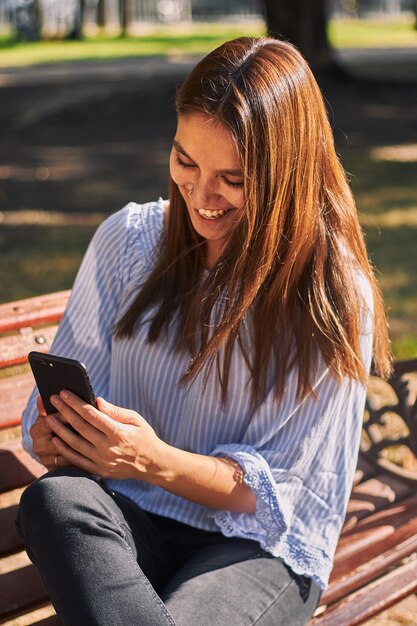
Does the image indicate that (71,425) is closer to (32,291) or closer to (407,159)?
→ (32,291)

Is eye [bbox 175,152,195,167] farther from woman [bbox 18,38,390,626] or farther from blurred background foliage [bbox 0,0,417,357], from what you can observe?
blurred background foliage [bbox 0,0,417,357]

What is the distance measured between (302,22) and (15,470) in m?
12.9

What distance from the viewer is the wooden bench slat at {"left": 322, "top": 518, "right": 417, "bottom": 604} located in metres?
2.78

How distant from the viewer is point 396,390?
11.3 ft

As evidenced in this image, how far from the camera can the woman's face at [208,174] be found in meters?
2.36

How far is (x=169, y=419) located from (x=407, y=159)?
9689 mm

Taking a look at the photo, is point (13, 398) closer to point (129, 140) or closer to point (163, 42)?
point (129, 140)

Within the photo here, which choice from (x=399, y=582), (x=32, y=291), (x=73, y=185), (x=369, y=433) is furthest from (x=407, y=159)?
(x=399, y=582)

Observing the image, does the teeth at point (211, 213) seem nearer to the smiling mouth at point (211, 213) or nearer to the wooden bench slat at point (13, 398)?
the smiling mouth at point (211, 213)

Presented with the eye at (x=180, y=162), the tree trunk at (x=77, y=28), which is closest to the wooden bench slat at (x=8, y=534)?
the eye at (x=180, y=162)

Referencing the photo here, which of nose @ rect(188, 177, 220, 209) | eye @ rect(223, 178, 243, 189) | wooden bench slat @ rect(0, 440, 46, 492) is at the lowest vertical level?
wooden bench slat @ rect(0, 440, 46, 492)

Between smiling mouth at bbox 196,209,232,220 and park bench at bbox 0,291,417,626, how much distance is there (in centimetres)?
85

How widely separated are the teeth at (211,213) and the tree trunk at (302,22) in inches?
483

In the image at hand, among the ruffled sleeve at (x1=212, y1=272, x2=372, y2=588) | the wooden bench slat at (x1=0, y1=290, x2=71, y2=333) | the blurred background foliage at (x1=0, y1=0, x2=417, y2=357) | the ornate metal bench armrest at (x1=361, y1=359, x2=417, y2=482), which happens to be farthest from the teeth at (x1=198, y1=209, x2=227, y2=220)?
the ornate metal bench armrest at (x1=361, y1=359, x2=417, y2=482)
